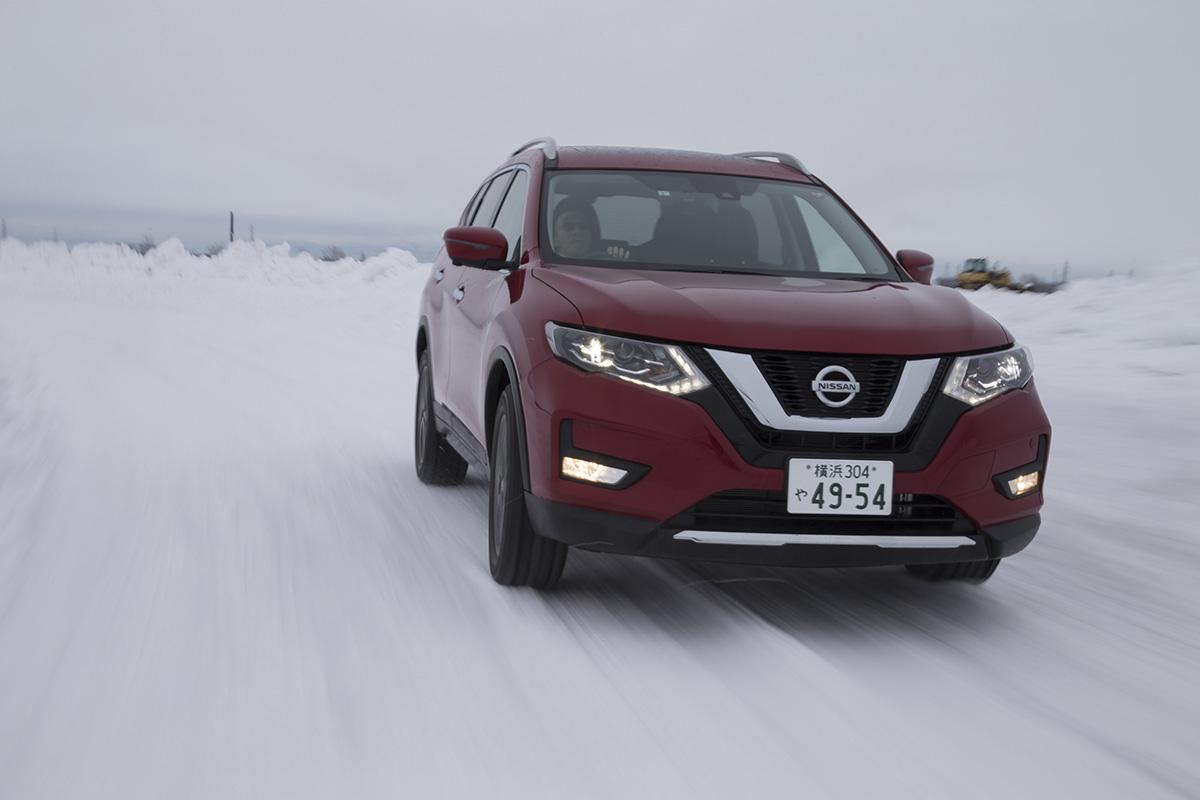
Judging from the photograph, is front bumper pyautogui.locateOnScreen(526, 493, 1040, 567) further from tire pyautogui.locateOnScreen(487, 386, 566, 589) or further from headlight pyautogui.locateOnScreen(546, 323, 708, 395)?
headlight pyautogui.locateOnScreen(546, 323, 708, 395)

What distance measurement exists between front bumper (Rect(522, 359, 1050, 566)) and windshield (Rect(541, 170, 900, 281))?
1.08 meters

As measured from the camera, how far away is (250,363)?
13.9m

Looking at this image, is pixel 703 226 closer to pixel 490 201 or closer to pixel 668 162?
pixel 668 162

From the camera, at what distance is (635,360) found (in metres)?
4.11

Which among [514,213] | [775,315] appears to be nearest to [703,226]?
[514,213]

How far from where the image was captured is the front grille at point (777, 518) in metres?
4.05

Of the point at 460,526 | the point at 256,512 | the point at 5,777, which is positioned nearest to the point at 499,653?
the point at 5,777

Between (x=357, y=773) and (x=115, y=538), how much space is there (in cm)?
283

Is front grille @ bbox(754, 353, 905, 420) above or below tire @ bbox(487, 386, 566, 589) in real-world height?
above

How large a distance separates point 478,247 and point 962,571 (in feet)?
7.24

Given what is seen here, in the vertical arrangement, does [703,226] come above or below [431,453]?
above

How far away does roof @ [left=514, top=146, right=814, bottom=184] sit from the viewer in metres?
5.86

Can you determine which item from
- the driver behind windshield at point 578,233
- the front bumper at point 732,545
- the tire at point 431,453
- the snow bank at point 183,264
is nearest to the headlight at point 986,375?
the front bumper at point 732,545

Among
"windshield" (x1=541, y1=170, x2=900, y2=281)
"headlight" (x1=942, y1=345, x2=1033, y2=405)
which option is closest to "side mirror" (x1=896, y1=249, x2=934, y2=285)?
"windshield" (x1=541, y1=170, x2=900, y2=281)
